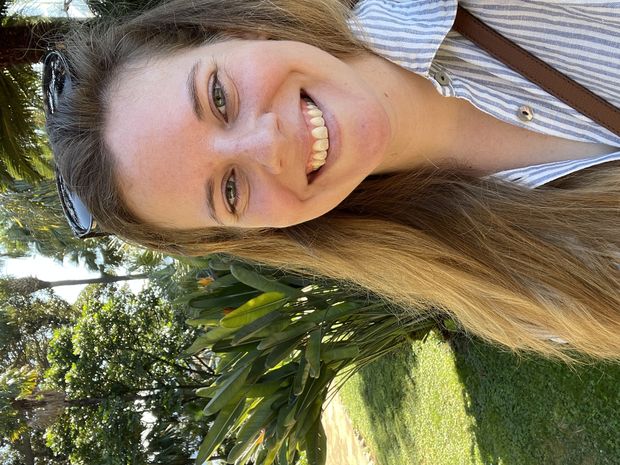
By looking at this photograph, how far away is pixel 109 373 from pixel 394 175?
340 inches

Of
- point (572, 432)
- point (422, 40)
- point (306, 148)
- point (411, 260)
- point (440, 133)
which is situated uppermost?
point (422, 40)

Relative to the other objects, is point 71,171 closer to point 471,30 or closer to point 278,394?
point 471,30

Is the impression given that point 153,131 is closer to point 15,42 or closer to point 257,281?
point 257,281

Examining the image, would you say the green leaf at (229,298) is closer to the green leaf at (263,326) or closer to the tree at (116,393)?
the green leaf at (263,326)

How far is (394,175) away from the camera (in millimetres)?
2049

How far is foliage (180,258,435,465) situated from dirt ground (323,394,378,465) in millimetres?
3484

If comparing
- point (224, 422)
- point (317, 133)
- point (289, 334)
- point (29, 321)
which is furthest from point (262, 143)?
point (29, 321)

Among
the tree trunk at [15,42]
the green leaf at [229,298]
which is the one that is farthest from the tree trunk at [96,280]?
the green leaf at [229,298]

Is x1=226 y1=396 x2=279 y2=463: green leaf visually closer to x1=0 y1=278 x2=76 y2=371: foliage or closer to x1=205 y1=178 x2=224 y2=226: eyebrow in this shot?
x1=205 y1=178 x2=224 y2=226: eyebrow

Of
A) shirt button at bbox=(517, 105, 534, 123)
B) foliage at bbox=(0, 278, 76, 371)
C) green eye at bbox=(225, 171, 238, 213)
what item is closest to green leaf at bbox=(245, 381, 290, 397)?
green eye at bbox=(225, 171, 238, 213)

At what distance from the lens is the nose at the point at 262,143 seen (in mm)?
1667

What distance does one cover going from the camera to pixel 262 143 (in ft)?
5.49

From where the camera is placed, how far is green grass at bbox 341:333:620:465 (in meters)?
3.33

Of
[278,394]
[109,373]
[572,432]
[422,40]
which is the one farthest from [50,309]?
[422,40]
